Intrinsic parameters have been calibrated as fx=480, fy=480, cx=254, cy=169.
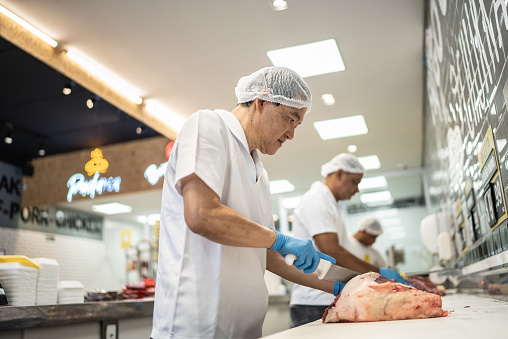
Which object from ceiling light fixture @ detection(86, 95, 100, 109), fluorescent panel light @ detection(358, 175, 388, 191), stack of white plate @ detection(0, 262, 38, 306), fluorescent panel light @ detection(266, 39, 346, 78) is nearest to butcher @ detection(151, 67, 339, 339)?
stack of white plate @ detection(0, 262, 38, 306)

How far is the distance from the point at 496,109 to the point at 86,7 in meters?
3.35

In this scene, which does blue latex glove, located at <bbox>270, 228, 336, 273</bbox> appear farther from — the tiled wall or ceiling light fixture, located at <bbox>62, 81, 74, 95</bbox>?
ceiling light fixture, located at <bbox>62, 81, 74, 95</bbox>

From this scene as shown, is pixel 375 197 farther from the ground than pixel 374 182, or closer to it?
closer to it

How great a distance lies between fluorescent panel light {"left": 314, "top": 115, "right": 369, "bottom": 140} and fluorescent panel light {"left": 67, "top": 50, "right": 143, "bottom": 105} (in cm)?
246

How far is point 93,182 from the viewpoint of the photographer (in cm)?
538

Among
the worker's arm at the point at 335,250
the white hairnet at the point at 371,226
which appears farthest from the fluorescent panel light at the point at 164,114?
the worker's arm at the point at 335,250

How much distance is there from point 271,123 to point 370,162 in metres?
6.90

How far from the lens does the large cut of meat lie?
58.1 inches

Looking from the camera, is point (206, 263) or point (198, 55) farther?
point (198, 55)

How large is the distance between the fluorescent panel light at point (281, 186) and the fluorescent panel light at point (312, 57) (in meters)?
4.30

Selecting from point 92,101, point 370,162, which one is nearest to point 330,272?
point 92,101

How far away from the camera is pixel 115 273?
6.84 meters

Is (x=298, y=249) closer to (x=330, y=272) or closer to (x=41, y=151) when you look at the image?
(x=330, y=272)

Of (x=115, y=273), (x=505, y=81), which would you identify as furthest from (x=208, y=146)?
(x=115, y=273)
